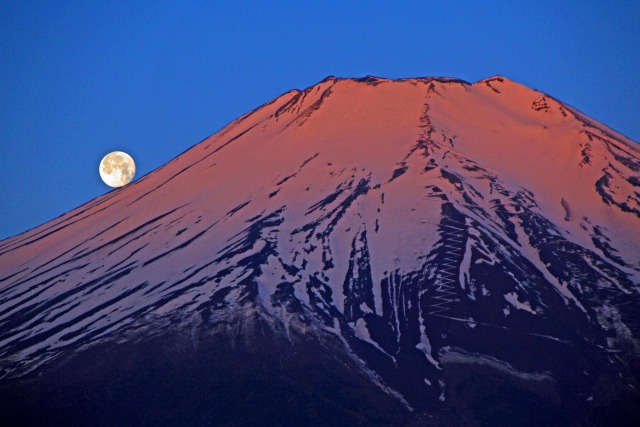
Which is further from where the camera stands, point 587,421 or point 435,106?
point 435,106

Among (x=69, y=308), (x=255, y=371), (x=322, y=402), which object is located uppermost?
(x=69, y=308)

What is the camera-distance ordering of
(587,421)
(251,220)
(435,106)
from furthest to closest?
(435,106)
(251,220)
(587,421)

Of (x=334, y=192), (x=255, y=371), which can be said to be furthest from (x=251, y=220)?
(x=255, y=371)

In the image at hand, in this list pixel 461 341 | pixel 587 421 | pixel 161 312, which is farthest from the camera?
pixel 161 312

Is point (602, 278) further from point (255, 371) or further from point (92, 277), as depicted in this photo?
point (92, 277)

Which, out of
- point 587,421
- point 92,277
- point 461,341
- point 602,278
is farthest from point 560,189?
point 92,277

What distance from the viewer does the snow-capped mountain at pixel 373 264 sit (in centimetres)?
5428

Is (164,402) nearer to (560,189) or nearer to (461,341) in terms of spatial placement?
(461,341)

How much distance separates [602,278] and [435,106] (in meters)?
20.9

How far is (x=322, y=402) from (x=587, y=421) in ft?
37.2

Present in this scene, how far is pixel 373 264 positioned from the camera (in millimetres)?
62969

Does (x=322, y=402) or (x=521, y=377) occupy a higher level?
(x=322, y=402)

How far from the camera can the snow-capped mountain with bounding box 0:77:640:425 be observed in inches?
2137

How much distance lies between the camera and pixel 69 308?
64.7 m
